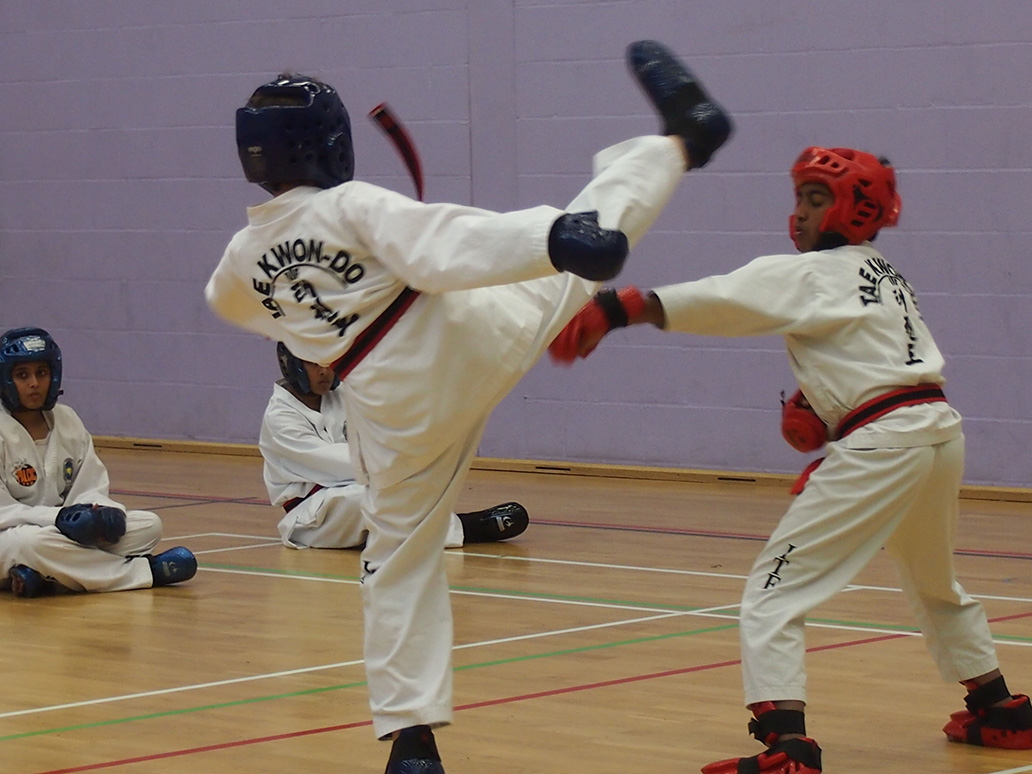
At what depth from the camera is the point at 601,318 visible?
11.6 ft

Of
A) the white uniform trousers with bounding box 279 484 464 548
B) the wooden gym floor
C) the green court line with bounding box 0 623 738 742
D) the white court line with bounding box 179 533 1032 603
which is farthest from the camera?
the white uniform trousers with bounding box 279 484 464 548

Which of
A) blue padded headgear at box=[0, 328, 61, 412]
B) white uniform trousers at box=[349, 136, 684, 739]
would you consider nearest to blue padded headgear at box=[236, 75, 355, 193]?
white uniform trousers at box=[349, 136, 684, 739]

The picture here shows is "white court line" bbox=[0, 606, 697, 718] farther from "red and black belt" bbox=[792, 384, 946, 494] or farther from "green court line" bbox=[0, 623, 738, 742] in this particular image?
"red and black belt" bbox=[792, 384, 946, 494]

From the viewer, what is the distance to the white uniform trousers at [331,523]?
730 centimetres

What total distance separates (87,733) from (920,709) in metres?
2.12

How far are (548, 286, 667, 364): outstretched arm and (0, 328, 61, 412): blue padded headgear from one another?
324 centimetres

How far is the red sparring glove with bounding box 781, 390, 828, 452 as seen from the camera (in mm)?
3885

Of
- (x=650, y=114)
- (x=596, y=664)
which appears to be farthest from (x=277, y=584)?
(x=650, y=114)

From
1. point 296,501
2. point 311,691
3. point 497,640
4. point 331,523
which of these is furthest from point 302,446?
point 311,691

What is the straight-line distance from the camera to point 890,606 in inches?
230

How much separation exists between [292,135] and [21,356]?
10.1 feet

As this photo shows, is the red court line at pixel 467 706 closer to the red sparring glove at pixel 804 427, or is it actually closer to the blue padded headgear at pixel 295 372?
the red sparring glove at pixel 804 427

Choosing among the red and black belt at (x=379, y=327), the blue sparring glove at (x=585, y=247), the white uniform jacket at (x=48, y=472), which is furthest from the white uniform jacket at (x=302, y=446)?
the blue sparring glove at (x=585, y=247)

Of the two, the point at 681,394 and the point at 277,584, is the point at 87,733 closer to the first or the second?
the point at 277,584
